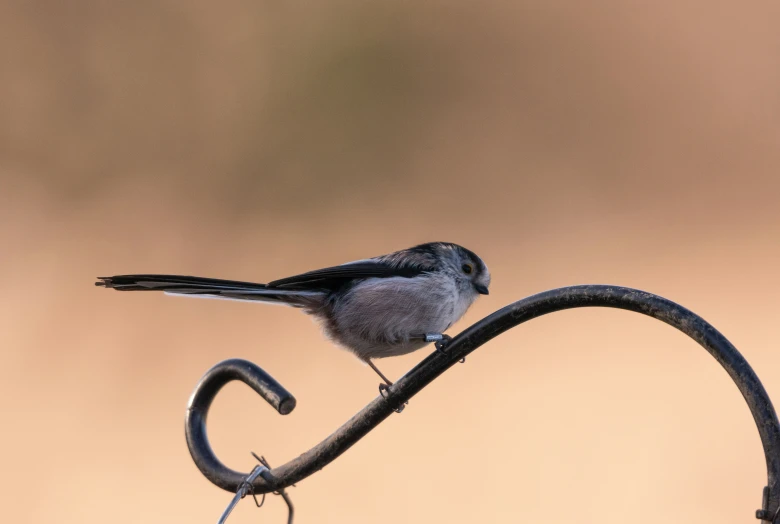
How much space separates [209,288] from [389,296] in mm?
807

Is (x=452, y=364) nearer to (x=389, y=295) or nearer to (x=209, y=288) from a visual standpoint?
(x=209, y=288)

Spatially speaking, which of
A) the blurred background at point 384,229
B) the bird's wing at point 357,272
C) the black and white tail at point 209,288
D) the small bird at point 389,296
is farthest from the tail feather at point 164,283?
the blurred background at point 384,229

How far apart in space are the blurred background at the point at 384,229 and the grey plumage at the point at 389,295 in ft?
5.27

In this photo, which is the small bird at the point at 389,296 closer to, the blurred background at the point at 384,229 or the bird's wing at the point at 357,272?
the bird's wing at the point at 357,272

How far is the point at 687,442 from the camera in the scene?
462 cm

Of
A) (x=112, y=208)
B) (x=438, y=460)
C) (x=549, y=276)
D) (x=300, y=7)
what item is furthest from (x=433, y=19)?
(x=438, y=460)

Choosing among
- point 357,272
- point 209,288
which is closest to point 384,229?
point 357,272

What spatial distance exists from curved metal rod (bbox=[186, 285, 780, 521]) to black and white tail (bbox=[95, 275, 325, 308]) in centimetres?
24

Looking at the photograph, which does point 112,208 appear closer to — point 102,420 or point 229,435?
point 102,420

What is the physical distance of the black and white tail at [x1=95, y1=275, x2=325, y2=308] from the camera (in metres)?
2.14

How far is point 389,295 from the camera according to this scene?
304 cm

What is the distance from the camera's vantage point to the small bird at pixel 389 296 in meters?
2.98

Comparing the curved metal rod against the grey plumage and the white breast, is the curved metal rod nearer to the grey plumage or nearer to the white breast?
the grey plumage

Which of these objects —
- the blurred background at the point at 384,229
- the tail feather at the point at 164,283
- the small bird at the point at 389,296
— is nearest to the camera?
the tail feather at the point at 164,283
